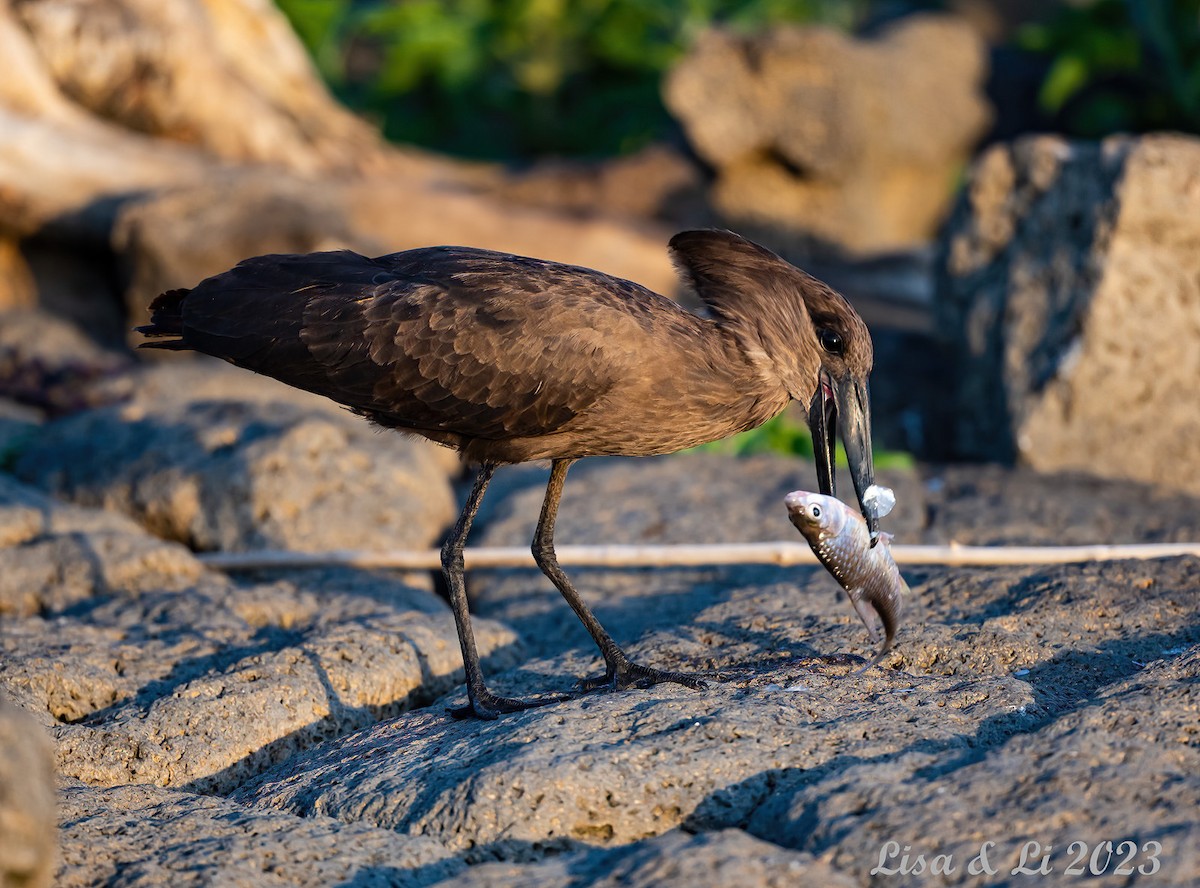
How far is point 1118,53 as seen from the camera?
642 inches

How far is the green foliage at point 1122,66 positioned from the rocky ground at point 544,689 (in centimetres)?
959

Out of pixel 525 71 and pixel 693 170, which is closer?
pixel 693 170

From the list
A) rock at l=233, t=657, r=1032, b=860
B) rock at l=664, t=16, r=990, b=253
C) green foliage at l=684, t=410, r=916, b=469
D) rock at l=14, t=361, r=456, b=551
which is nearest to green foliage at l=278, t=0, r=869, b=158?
rock at l=664, t=16, r=990, b=253

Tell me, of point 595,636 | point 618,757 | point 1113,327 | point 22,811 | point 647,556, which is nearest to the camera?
point 22,811

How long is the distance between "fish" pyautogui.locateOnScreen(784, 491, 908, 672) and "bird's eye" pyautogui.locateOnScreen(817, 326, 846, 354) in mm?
666

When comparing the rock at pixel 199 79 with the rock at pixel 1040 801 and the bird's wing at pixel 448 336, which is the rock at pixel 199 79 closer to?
the bird's wing at pixel 448 336

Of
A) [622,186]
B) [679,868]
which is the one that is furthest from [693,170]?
[679,868]

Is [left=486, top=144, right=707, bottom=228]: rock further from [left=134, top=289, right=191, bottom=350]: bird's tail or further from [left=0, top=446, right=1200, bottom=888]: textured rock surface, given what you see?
[left=134, top=289, right=191, bottom=350]: bird's tail

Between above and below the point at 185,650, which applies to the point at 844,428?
above

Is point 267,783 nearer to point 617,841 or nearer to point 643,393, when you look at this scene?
point 617,841

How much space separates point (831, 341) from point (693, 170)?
37.9 feet

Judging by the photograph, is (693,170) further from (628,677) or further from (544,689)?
(628,677)

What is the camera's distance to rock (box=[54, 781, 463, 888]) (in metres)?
3.52

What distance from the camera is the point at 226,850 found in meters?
3.63
